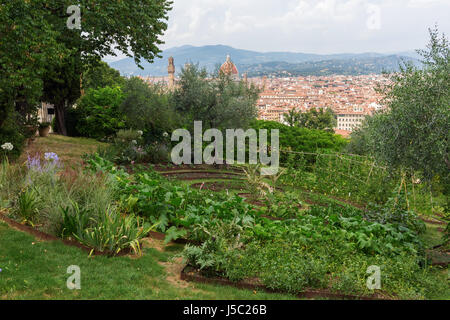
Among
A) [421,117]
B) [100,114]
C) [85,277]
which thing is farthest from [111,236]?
[100,114]

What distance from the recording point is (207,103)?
14961 mm

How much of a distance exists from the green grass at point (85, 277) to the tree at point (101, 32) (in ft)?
27.7

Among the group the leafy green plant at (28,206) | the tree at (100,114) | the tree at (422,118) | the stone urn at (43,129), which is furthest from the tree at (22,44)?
the tree at (422,118)

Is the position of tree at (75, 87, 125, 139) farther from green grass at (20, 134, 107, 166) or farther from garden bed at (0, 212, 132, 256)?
garden bed at (0, 212, 132, 256)

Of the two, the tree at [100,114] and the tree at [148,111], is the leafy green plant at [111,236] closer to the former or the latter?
the tree at [148,111]

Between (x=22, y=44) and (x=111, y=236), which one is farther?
(x=22, y=44)

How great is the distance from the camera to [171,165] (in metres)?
13.5

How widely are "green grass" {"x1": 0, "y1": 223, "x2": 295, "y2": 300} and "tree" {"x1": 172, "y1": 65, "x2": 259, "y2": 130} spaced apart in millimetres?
10239

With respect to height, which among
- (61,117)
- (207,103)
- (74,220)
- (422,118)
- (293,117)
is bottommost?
(293,117)

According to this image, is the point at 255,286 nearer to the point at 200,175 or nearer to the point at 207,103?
the point at 200,175

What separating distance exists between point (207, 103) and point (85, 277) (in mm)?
11232
